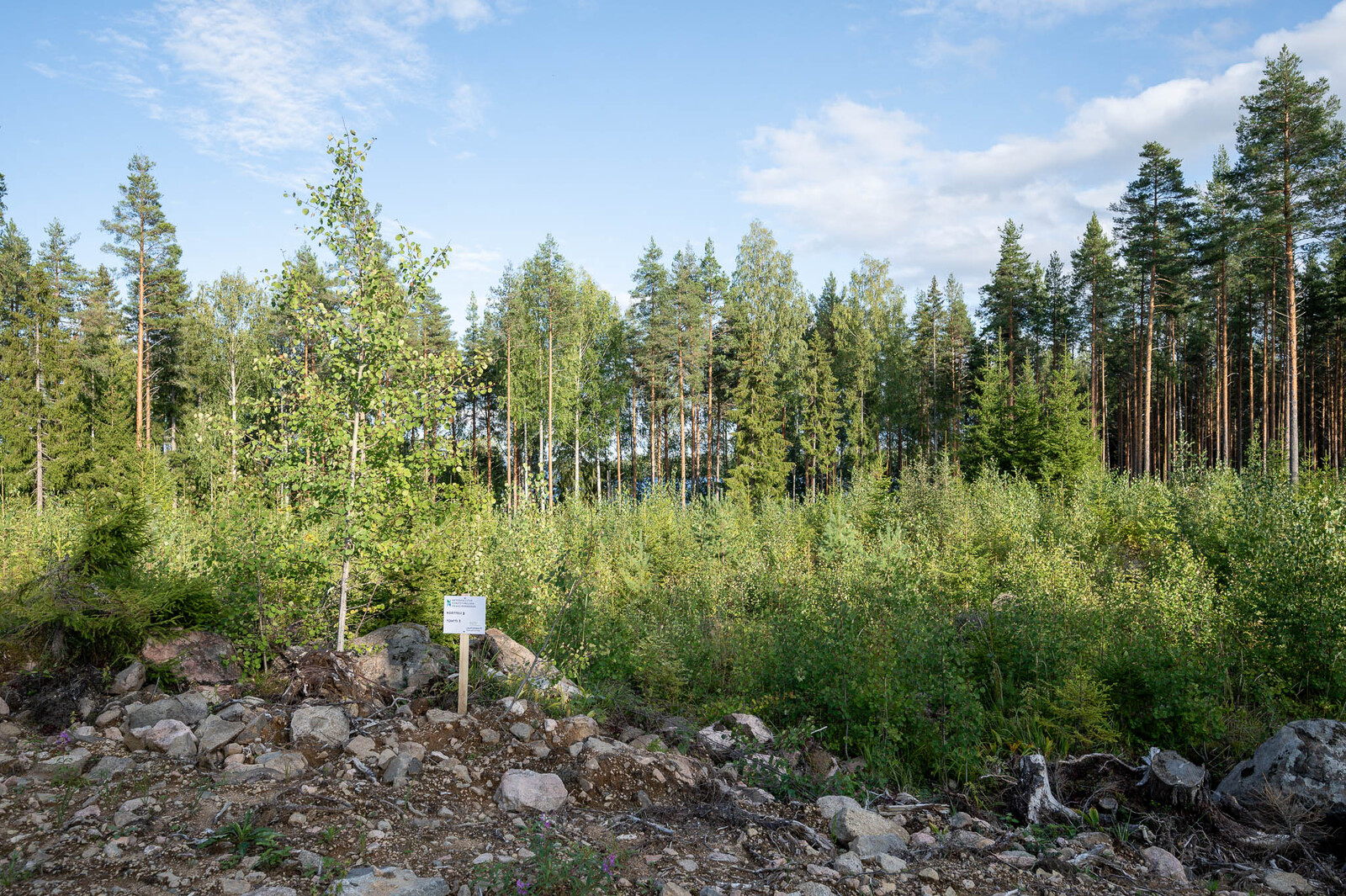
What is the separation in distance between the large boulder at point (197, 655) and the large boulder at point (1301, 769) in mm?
8188

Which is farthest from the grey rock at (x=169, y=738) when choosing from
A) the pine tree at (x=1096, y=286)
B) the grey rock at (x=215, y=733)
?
the pine tree at (x=1096, y=286)

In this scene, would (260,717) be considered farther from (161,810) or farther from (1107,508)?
(1107,508)

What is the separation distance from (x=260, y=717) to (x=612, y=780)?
8.70ft

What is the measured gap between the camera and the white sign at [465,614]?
5957mm

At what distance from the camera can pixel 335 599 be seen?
23.9ft

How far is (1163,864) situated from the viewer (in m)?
4.29

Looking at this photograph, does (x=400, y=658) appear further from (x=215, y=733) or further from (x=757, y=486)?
(x=757, y=486)

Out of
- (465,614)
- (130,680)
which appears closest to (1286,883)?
(465,614)

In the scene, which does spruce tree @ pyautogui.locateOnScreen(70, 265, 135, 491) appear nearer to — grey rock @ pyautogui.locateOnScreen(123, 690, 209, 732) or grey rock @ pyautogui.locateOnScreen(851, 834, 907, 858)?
grey rock @ pyautogui.locateOnScreen(123, 690, 209, 732)

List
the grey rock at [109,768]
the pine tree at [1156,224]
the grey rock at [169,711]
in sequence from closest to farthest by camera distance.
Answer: the grey rock at [109,768], the grey rock at [169,711], the pine tree at [1156,224]

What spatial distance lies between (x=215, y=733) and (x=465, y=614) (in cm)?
189

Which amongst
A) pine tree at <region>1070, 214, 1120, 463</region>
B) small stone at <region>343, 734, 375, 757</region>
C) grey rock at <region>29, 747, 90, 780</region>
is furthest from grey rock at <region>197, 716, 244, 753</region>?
pine tree at <region>1070, 214, 1120, 463</region>

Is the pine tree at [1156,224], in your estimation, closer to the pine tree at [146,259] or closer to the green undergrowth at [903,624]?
the green undergrowth at [903,624]

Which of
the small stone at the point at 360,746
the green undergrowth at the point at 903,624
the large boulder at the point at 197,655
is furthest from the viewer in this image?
the large boulder at the point at 197,655
